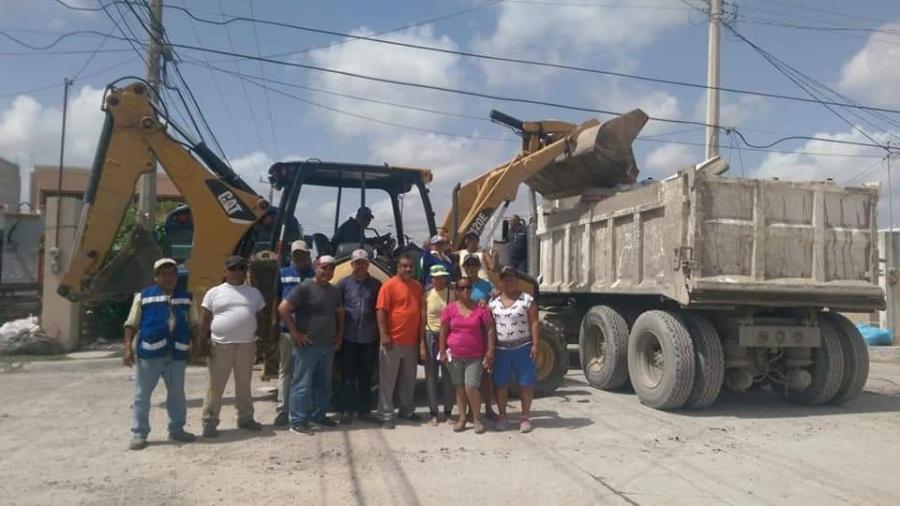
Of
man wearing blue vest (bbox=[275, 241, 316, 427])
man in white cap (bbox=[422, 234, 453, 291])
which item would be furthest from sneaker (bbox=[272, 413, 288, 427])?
man in white cap (bbox=[422, 234, 453, 291])

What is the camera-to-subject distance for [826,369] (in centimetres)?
848

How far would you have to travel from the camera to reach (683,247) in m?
7.82

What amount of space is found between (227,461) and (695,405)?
4924 mm

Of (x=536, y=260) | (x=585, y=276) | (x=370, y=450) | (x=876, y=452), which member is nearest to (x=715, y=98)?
(x=536, y=260)

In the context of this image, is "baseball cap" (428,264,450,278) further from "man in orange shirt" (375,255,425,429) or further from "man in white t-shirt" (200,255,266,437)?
"man in white t-shirt" (200,255,266,437)

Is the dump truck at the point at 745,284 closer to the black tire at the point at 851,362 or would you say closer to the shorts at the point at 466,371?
the black tire at the point at 851,362

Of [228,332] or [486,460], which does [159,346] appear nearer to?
[228,332]

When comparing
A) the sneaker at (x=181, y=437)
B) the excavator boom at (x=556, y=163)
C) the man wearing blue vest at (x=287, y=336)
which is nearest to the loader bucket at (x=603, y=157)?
the excavator boom at (x=556, y=163)

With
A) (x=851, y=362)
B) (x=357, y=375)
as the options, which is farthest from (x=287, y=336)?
(x=851, y=362)

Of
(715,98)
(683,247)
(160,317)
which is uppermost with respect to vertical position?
(715,98)

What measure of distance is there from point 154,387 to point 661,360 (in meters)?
5.33

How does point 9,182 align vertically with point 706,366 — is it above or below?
above

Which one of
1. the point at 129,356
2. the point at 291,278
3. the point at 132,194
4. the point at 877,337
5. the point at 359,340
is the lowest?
the point at 877,337

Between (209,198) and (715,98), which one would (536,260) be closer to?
(209,198)
